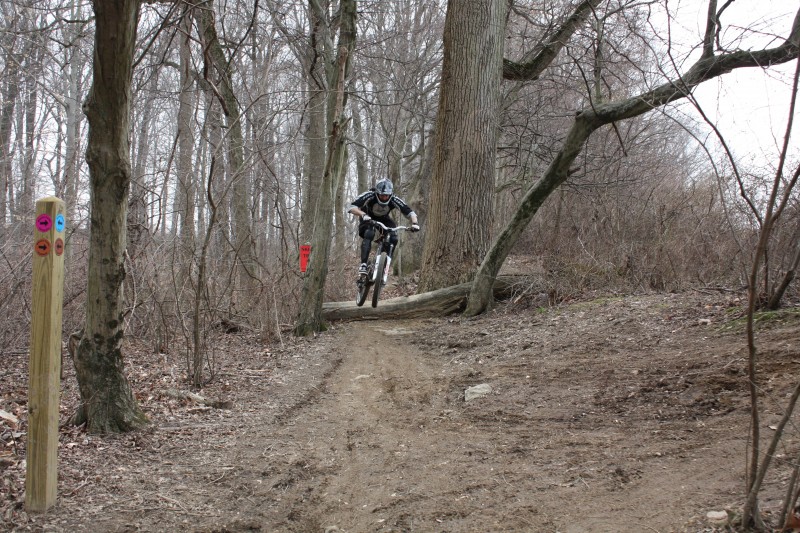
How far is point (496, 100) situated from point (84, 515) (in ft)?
29.7

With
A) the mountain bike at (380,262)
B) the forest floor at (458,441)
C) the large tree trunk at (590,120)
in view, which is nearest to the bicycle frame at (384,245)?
the mountain bike at (380,262)

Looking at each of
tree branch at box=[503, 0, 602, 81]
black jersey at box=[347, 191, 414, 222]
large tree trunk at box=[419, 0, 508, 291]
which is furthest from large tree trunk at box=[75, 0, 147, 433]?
tree branch at box=[503, 0, 602, 81]

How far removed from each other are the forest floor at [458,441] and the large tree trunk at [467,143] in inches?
131

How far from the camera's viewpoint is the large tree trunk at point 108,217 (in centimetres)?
359

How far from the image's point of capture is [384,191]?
9.15 meters

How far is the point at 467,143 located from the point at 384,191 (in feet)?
6.56

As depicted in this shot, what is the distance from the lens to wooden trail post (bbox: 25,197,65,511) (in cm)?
299

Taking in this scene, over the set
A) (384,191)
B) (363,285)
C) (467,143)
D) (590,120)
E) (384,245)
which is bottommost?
(363,285)

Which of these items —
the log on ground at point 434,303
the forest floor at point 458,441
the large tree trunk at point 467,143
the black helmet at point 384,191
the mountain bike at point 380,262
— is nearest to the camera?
the forest floor at point 458,441

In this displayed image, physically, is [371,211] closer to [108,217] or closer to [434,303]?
[434,303]

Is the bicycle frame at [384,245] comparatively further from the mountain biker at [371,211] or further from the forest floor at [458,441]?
the forest floor at [458,441]

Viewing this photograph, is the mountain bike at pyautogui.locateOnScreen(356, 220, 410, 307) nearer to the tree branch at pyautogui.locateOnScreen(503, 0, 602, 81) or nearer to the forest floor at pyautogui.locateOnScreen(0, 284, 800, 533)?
the forest floor at pyautogui.locateOnScreen(0, 284, 800, 533)

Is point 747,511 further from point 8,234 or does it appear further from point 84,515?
point 8,234

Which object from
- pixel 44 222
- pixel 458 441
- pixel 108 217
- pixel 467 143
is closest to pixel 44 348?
pixel 44 222
